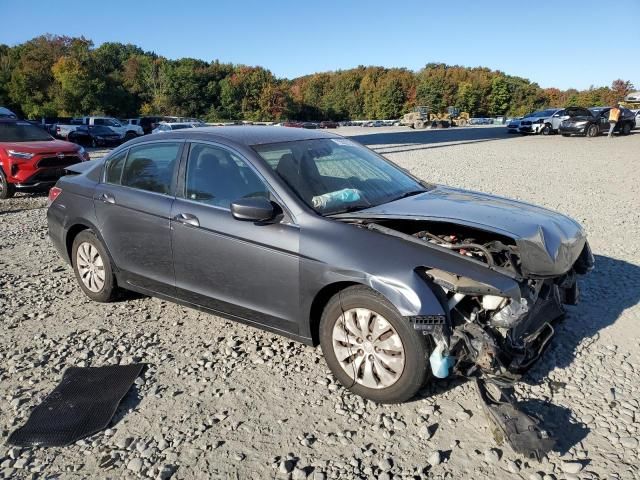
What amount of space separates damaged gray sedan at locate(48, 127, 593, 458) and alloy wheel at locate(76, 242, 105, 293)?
0.02 metres

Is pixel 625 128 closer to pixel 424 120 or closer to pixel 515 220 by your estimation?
pixel 424 120

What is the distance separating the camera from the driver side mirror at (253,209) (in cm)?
341

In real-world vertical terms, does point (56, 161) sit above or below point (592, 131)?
above

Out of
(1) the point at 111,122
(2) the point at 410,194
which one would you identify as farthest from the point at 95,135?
(2) the point at 410,194

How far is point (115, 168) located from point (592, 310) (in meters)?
4.64

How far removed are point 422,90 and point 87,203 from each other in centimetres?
9419

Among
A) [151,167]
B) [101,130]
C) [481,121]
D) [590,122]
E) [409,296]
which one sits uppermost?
[151,167]

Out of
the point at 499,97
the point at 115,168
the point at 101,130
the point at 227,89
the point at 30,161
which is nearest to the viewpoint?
the point at 115,168

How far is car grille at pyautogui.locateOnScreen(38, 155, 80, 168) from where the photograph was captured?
10688 millimetres

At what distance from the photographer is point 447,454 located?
2.78m

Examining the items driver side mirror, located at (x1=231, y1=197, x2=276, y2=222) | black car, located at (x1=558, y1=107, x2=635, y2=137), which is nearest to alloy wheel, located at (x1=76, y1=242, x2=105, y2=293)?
driver side mirror, located at (x1=231, y1=197, x2=276, y2=222)

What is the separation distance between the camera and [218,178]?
3961mm

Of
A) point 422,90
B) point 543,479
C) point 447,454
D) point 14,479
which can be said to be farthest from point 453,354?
point 422,90

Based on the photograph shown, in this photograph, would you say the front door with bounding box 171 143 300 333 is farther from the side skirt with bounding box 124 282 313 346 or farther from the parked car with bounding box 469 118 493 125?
the parked car with bounding box 469 118 493 125
